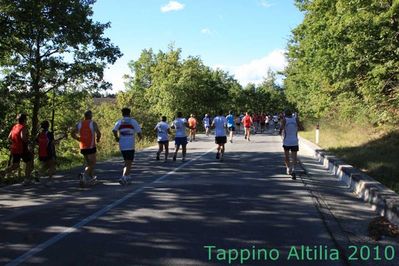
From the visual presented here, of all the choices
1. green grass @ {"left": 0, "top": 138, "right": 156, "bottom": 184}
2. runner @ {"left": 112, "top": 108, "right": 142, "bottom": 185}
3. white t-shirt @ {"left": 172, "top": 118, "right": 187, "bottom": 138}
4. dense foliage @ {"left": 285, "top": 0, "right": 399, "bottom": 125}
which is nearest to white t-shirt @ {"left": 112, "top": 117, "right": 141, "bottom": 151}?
runner @ {"left": 112, "top": 108, "right": 142, "bottom": 185}

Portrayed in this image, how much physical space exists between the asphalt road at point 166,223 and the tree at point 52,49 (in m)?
7.16

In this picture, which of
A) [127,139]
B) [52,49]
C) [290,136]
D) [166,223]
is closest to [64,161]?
[52,49]

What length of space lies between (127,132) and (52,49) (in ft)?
28.0

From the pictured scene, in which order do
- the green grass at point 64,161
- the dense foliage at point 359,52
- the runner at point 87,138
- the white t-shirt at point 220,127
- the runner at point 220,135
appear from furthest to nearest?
the dense foliage at point 359,52
the white t-shirt at point 220,127
the runner at point 220,135
the green grass at point 64,161
the runner at point 87,138

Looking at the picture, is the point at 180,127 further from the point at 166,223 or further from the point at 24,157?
the point at 166,223

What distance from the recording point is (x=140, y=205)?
880 centimetres

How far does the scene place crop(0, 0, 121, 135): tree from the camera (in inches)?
675

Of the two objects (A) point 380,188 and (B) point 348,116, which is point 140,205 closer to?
(A) point 380,188

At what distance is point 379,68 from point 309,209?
13.3 meters

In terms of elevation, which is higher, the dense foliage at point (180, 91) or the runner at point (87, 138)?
the dense foliage at point (180, 91)

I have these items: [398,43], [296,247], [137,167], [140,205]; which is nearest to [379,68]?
[398,43]

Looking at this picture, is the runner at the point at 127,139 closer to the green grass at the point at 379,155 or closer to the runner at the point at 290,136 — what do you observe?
the runner at the point at 290,136

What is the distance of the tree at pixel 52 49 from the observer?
17.2m

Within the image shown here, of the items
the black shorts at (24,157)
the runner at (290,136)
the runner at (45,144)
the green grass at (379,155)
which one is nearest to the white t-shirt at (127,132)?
the runner at (45,144)
